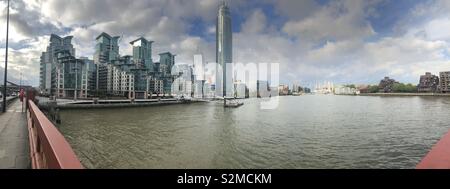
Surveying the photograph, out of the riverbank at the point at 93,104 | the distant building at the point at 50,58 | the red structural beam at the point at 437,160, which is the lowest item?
the riverbank at the point at 93,104

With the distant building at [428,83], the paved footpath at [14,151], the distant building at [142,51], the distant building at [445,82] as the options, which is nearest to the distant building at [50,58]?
the distant building at [142,51]

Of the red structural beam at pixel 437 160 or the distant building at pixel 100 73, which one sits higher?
the distant building at pixel 100 73

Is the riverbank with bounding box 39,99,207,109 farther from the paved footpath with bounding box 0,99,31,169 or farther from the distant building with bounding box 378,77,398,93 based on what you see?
the distant building with bounding box 378,77,398,93

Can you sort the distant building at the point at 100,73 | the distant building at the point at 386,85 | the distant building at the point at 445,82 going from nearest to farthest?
the distant building at the point at 100,73 < the distant building at the point at 445,82 < the distant building at the point at 386,85

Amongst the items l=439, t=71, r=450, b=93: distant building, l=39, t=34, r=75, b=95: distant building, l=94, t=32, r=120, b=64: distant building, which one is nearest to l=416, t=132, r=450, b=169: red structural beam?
l=94, t=32, r=120, b=64: distant building

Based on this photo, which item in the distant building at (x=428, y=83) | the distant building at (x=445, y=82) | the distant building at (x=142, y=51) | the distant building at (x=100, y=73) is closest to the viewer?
the distant building at (x=100, y=73)

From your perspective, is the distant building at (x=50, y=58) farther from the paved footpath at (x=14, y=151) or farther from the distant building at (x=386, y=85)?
the distant building at (x=386, y=85)
